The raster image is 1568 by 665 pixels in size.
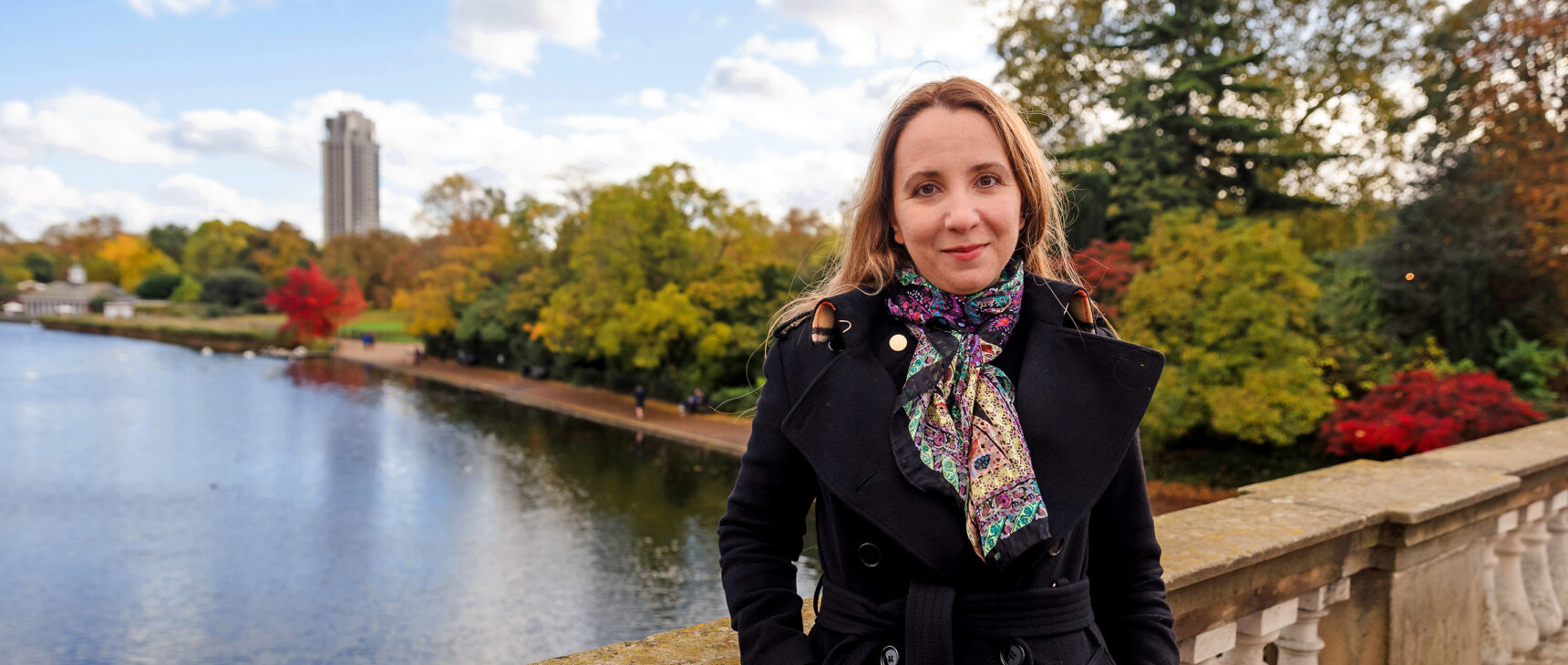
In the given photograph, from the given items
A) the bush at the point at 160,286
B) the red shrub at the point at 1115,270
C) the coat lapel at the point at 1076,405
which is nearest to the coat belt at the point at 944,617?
the coat lapel at the point at 1076,405

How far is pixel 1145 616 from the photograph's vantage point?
1.33m

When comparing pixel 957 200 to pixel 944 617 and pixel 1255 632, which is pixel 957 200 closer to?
pixel 944 617

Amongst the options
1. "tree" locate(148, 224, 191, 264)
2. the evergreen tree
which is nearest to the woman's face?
the evergreen tree

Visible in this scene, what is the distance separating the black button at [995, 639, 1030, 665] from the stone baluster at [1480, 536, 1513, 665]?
2426 millimetres

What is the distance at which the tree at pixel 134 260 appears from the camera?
70188 mm

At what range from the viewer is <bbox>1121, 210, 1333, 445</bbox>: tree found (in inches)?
491

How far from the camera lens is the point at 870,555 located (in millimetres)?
1186

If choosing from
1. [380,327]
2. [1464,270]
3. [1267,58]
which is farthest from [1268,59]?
[380,327]

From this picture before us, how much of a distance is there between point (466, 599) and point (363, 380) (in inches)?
947

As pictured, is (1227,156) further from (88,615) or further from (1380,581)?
(88,615)

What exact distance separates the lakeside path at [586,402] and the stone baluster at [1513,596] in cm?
1019

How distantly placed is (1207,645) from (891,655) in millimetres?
1111

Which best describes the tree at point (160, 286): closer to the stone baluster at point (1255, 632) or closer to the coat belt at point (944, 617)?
the stone baluster at point (1255, 632)

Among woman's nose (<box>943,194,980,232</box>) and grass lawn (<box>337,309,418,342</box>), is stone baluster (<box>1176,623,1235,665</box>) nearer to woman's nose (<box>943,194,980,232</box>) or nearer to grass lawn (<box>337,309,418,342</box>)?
woman's nose (<box>943,194,980,232</box>)
